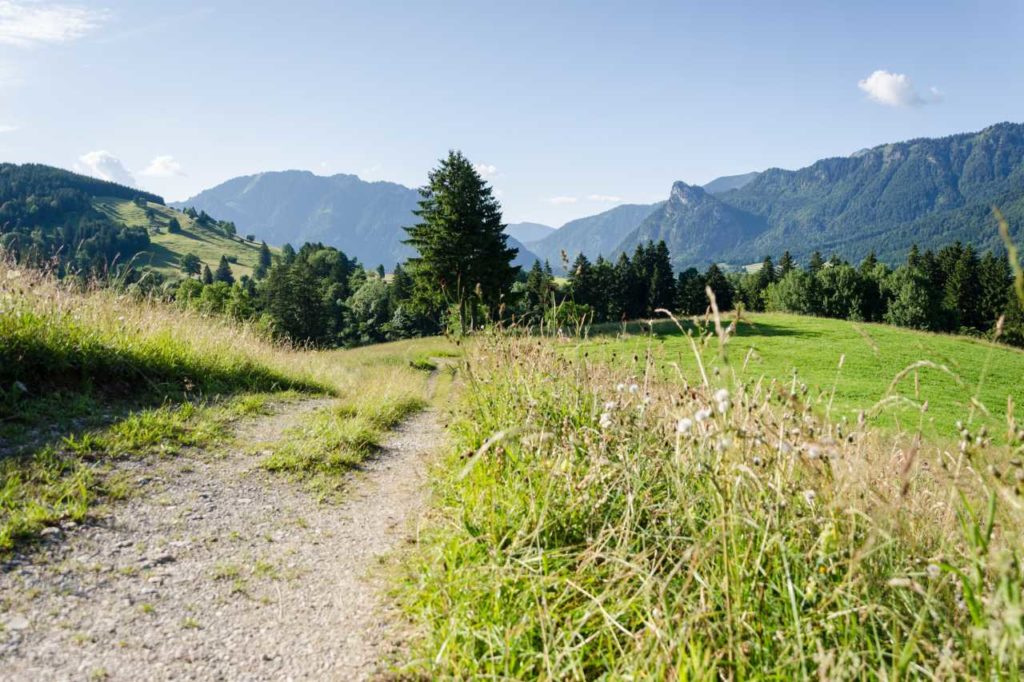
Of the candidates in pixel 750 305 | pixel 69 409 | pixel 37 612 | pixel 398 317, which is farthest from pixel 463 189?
pixel 750 305

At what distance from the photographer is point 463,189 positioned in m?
39.8

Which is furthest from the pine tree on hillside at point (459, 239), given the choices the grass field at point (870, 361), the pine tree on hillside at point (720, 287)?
the pine tree on hillside at point (720, 287)

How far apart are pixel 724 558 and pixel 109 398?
7551 mm

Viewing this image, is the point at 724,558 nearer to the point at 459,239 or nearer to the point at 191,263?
Result: the point at 459,239

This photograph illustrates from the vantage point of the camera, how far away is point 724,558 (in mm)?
2338

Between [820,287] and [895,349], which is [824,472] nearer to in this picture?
[895,349]

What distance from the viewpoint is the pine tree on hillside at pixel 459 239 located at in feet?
128

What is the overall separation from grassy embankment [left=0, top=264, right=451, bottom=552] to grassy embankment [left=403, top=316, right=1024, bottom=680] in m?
2.87

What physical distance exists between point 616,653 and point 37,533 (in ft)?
13.1

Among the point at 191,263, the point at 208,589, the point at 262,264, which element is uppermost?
the point at 262,264

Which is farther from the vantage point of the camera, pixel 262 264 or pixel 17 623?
pixel 262 264

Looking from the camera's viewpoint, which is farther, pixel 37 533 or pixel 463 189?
pixel 463 189

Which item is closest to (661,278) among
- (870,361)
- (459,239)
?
(459,239)

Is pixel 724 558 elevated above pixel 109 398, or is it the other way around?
pixel 724 558
